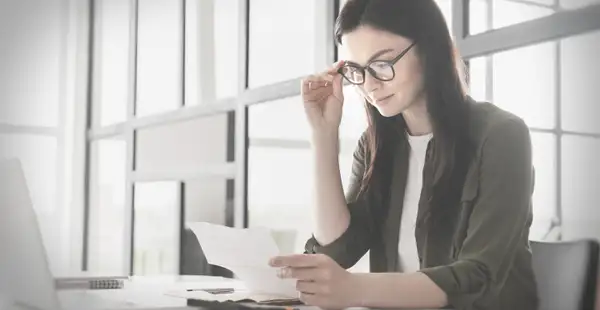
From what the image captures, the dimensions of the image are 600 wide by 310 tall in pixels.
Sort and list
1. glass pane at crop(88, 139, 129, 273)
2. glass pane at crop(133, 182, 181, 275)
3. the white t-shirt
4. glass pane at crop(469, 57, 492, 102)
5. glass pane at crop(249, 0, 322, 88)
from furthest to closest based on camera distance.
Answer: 1. glass pane at crop(88, 139, 129, 273)
2. glass pane at crop(133, 182, 181, 275)
3. glass pane at crop(249, 0, 322, 88)
4. glass pane at crop(469, 57, 492, 102)
5. the white t-shirt

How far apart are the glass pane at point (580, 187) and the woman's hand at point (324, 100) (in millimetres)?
531

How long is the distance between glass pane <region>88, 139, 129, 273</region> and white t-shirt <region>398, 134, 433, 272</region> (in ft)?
9.98

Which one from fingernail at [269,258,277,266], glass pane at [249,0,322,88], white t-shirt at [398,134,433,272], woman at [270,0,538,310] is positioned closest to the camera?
fingernail at [269,258,277,266]

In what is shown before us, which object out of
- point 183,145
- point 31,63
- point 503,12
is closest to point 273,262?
point 503,12

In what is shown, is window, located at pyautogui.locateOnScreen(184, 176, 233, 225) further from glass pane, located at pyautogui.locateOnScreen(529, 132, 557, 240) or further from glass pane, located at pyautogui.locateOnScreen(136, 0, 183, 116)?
glass pane, located at pyautogui.locateOnScreen(529, 132, 557, 240)

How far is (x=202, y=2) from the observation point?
380cm

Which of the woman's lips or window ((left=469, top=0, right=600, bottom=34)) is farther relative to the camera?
window ((left=469, top=0, right=600, bottom=34))

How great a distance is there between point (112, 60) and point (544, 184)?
3594mm

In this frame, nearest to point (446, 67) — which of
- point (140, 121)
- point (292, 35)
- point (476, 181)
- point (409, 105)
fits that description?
point (409, 105)

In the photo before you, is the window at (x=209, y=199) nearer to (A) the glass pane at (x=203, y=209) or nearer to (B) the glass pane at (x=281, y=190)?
(A) the glass pane at (x=203, y=209)

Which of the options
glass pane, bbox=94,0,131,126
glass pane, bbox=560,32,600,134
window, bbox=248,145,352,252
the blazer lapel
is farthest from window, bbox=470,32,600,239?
glass pane, bbox=94,0,131,126

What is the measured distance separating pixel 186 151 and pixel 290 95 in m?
1.18

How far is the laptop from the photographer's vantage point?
1.25 m

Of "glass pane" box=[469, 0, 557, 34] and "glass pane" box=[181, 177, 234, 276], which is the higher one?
"glass pane" box=[469, 0, 557, 34]
